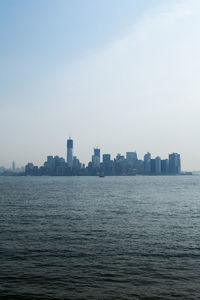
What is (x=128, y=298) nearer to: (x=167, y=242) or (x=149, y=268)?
(x=149, y=268)

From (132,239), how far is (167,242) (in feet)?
13.1

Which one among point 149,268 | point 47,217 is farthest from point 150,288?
point 47,217

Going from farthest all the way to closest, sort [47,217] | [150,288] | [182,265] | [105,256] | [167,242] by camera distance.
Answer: [47,217] < [167,242] < [105,256] < [182,265] < [150,288]

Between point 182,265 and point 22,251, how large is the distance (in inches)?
588

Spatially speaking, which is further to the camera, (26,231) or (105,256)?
(26,231)

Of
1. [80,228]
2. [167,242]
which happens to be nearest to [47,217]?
[80,228]

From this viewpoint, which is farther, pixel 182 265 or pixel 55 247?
pixel 55 247

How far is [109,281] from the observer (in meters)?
22.2

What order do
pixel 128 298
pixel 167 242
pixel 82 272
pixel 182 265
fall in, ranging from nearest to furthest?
pixel 128 298, pixel 82 272, pixel 182 265, pixel 167 242

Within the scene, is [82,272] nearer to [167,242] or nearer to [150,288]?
[150,288]

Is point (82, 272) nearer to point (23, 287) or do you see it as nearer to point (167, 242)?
point (23, 287)

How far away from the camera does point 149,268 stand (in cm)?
2502

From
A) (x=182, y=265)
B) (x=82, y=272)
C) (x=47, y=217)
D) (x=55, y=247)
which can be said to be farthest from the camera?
(x=47, y=217)

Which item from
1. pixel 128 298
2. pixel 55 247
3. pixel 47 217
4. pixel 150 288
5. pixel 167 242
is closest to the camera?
pixel 128 298
